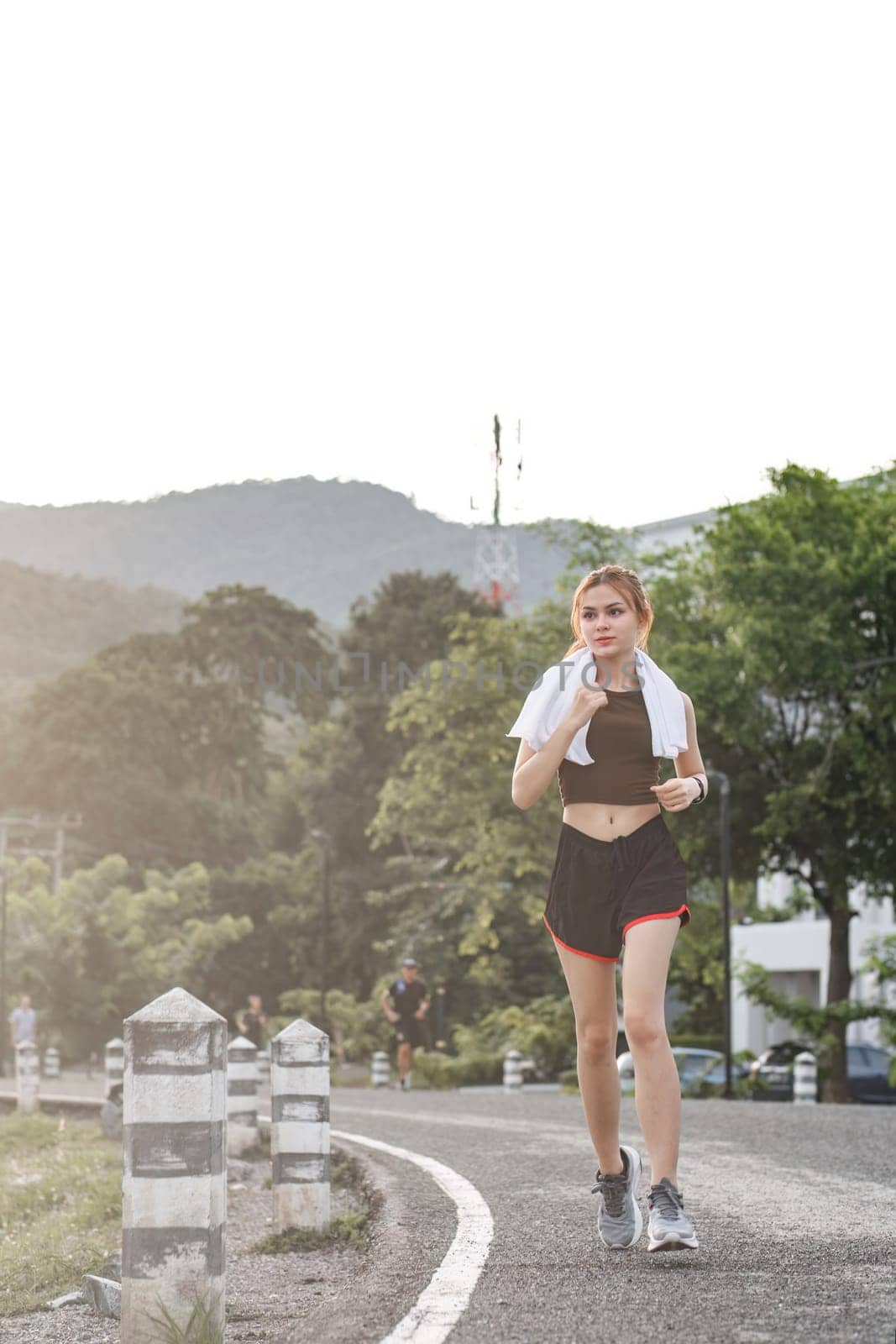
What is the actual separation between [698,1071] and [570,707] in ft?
96.4

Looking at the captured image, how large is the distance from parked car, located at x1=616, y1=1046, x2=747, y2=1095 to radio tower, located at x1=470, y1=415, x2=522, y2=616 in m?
26.0

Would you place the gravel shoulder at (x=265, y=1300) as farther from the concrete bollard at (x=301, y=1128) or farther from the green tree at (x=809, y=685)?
the green tree at (x=809, y=685)

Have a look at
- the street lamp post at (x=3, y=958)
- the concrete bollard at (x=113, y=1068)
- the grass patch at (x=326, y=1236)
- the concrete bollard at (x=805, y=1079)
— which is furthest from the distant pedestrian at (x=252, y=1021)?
the grass patch at (x=326, y=1236)

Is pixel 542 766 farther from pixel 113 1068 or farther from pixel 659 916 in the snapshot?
pixel 113 1068

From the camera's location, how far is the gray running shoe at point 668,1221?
5.29m

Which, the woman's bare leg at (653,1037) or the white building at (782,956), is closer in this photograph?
the woman's bare leg at (653,1037)

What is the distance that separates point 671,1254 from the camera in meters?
5.39

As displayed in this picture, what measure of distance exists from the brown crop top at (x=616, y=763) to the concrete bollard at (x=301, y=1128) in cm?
274

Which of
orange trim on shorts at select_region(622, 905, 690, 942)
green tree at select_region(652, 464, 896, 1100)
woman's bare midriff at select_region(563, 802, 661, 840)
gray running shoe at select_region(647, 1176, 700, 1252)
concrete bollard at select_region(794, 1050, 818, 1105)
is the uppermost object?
green tree at select_region(652, 464, 896, 1100)

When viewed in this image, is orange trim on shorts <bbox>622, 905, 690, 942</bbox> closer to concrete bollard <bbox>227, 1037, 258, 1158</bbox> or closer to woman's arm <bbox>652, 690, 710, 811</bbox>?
woman's arm <bbox>652, 690, 710, 811</bbox>

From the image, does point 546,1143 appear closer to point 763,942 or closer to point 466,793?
point 466,793

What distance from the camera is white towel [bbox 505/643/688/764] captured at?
5.54 m

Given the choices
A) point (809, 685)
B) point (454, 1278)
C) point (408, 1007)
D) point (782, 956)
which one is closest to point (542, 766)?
point (454, 1278)

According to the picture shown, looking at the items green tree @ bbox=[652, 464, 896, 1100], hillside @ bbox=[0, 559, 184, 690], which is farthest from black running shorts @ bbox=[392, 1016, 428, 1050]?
hillside @ bbox=[0, 559, 184, 690]
